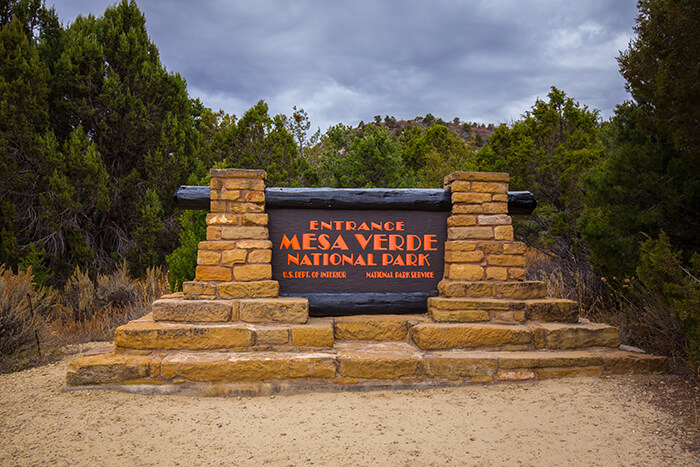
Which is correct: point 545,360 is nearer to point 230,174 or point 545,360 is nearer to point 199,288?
point 199,288

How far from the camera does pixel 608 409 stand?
11.1ft

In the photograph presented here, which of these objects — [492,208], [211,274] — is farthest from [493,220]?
[211,274]

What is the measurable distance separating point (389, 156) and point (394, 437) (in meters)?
8.51

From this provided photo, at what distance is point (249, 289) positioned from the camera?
13.9 feet

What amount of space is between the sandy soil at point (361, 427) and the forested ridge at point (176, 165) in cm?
196

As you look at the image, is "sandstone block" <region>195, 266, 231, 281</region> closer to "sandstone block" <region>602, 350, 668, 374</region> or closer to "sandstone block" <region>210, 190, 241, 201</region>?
"sandstone block" <region>210, 190, 241, 201</region>

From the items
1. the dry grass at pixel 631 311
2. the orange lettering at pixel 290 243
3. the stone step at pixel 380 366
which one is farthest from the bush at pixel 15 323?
the dry grass at pixel 631 311

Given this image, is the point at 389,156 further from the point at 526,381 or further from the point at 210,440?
the point at 210,440

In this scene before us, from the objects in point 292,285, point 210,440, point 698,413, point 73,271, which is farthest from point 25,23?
point 698,413

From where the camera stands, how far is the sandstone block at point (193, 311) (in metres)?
4.09

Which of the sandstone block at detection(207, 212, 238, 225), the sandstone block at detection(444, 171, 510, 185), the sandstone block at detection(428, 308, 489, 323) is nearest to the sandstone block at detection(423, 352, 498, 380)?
the sandstone block at detection(428, 308, 489, 323)

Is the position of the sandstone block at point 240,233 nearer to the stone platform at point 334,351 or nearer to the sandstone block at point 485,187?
the stone platform at point 334,351

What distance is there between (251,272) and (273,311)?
45 centimetres

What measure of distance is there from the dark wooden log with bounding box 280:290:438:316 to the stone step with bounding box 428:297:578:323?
0.22 meters
